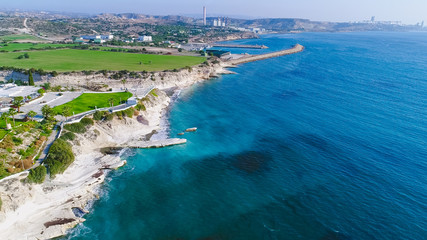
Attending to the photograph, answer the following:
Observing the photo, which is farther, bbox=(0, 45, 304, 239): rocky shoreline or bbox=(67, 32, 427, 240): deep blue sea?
bbox=(67, 32, 427, 240): deep blue sea

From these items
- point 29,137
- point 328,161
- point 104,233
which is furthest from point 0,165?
point 328,161

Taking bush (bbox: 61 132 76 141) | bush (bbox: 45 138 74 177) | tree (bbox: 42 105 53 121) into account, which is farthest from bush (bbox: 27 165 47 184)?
tree (bbox: 42 105 53 121)

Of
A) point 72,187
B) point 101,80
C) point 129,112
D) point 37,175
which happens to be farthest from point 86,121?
point 101,80

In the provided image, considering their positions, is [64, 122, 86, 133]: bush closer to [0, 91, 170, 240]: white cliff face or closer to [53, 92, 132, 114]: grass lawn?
[0, 91, 170, 240]: white cliff face

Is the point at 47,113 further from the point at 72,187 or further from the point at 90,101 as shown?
the point at 72,187

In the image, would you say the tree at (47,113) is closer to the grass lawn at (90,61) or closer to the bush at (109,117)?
the bush at (109,117)

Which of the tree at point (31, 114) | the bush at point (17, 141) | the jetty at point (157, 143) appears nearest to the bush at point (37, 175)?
the bush at point (17, 141)
